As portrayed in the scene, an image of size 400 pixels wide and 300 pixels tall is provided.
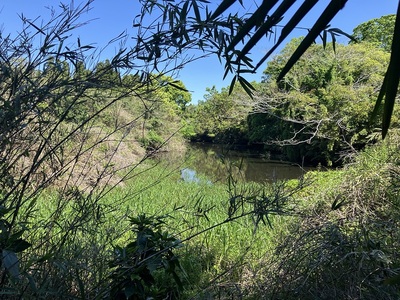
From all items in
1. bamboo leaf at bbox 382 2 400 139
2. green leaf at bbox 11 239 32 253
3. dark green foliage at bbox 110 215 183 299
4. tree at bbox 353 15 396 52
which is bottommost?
dark green foliage at bbox 110 215 183 299

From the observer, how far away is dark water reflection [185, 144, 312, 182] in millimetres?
1567

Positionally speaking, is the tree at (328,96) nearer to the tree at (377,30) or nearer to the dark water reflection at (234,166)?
the dark water reflection at (234,166)

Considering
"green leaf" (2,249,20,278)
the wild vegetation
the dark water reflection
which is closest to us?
"green leaf" (2,249,20,278)

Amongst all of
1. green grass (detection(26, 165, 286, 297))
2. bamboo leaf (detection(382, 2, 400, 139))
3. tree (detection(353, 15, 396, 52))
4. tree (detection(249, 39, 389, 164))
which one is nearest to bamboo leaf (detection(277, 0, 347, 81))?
bamboo leaf (detection(382, 2, 400, 139))

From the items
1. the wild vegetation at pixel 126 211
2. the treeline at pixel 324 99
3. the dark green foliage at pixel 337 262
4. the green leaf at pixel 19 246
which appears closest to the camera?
the green leaf at pixel 19 246

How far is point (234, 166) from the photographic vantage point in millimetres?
1654

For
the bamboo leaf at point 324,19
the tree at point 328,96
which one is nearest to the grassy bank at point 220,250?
the bamboo leaf at point 324,19

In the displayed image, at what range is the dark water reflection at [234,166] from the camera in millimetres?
1567

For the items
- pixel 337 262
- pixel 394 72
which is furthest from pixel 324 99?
pixel 394 72

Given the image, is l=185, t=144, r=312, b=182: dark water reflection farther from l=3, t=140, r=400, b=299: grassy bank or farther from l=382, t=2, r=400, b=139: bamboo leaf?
l=382, t=2, r=400, b=139: bamboo leaf

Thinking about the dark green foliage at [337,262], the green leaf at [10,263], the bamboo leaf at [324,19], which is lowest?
the dark green foliage at [337,262]

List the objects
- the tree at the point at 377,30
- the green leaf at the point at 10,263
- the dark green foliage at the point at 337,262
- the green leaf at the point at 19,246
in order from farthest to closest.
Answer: the tree at the point at 377,30 < the dark green foliage at the point at 337,262 < the green leaf at the point at 19,246 < the green leaf at the point at 10,263

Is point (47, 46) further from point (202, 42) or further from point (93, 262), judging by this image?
point (93, 262)

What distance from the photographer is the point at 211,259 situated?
3459 mm
